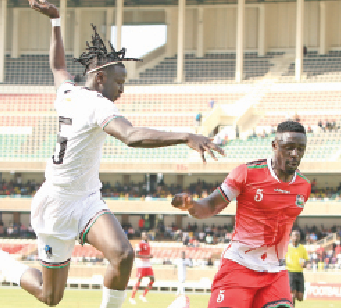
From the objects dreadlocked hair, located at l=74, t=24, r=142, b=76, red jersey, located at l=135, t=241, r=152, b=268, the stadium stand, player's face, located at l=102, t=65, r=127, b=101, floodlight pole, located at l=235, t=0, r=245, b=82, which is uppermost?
floodlight pole, located at l=235, t=0, r=245, b=82

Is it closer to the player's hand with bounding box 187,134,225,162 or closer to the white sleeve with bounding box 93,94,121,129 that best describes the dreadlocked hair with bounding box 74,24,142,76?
the white sleeve with bounding box 93,94,121,129

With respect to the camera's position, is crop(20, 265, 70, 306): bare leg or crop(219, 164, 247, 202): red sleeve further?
crop(20, 265, 70, 306): bare leg

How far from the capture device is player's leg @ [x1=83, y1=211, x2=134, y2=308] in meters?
5.46

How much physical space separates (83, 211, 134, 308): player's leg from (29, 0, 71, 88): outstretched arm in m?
1.46

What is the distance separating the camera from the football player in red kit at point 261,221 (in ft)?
17.9

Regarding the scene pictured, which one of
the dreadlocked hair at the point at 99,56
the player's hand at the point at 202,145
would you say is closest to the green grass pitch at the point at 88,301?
the dreadlocked hair at the point at 99,56

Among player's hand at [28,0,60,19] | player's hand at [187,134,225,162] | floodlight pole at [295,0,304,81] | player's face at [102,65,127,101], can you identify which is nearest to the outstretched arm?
player's hand at [28,0,60,19]

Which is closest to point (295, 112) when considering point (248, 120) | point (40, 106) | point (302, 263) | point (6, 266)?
point (248, 120)

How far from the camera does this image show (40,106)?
122ft

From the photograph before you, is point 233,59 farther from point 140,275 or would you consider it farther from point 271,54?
point 140,275

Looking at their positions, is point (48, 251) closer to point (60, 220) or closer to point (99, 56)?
point (60, 220)

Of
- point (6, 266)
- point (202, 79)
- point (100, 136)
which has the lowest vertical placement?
point (6, 266)

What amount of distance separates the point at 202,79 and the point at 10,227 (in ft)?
49.4

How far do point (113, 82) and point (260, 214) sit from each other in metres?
1.69
